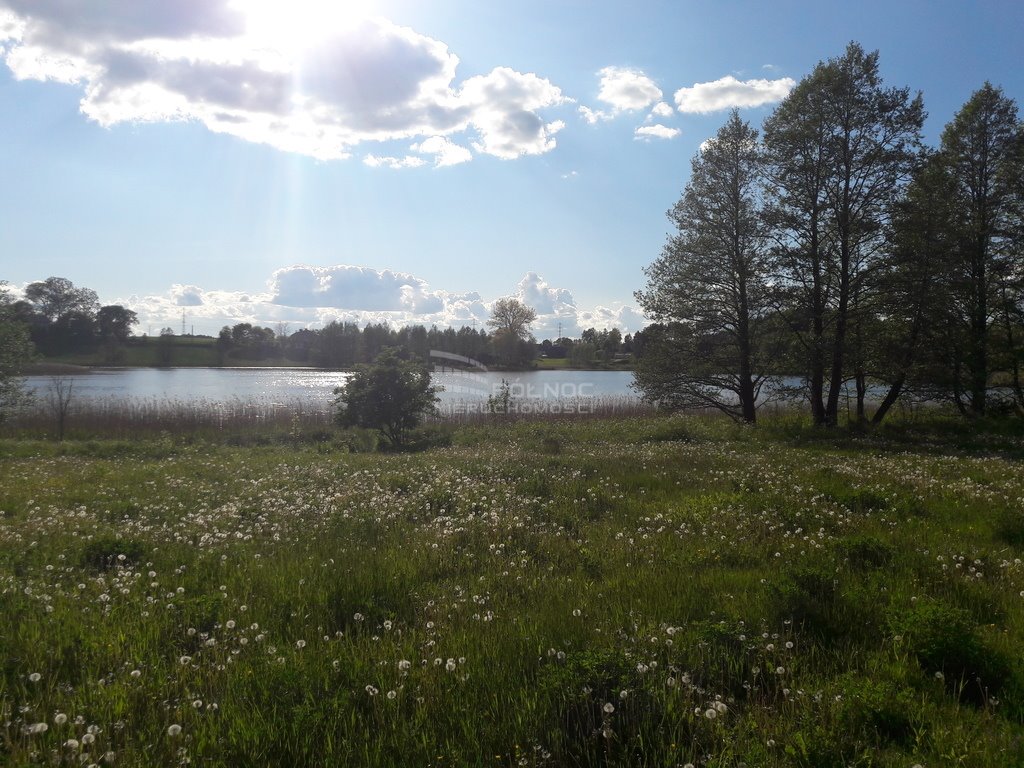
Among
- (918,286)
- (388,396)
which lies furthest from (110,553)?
(918,286)

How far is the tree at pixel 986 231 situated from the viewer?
24188 mm

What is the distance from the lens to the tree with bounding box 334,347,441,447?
20.5 metres

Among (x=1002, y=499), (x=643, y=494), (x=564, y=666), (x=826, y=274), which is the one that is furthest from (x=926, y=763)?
(x=826, y=274)

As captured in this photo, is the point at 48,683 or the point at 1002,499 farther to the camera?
the point at 1002,499

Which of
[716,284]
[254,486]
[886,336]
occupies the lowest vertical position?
[254,486]

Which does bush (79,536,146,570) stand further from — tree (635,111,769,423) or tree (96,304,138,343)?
tree (96,304,138,343)

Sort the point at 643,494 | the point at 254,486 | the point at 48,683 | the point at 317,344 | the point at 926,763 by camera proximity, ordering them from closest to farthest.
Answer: the point at 926,763 → the point at 48,683 → the point at 643,494 → the point at 254,486 → the point at 317,344

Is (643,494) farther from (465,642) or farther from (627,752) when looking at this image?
(627,752)

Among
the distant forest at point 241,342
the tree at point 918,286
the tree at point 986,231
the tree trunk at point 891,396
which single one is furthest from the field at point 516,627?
the distant forest at point 241,342

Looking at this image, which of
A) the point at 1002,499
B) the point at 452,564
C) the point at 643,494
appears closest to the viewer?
the point at 452,564

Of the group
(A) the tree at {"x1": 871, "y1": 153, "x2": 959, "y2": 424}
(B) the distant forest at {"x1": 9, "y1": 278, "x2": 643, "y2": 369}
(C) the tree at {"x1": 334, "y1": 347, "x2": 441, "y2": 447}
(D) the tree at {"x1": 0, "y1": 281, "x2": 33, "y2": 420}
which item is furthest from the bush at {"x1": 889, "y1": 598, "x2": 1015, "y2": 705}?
(B) the distant forest at {"x1": 9, "y1": 278, "x2": 643, "y2": 369}

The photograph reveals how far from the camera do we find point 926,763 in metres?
3.20

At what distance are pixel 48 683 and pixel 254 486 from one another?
24.8 feet

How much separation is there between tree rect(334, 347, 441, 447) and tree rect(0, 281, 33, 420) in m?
11.3
